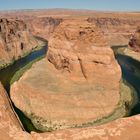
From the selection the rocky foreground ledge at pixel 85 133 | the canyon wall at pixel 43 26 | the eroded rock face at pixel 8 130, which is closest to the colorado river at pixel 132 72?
the rocky foreground ledge at pixel 85 133

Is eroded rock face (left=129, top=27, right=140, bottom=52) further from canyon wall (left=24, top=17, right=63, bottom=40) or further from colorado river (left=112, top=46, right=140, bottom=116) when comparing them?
canyon wall (left=24, top=17, right=63, bottom=40)

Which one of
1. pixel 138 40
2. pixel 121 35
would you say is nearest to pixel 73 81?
pixel 138 40

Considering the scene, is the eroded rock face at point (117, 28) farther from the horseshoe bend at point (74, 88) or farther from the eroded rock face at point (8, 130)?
the eroded rock face at point (8, 130)

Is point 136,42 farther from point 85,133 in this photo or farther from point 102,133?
point 85,133

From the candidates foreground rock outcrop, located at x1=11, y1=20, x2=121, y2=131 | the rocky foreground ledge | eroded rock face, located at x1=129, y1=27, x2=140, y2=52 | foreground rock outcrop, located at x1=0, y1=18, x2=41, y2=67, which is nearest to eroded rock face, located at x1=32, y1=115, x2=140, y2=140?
the rocky foreground ledge

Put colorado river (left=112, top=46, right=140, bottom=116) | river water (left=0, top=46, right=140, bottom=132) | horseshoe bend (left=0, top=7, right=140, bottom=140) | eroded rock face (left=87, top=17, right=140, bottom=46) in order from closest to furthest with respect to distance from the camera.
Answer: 1. horseshoe bend (left=0, top=7, right=140, bottom=140)
2. river water (left=0, top=46, right=140, bottom=132)
3. colorado river (left=112, top=46, right=140, bottom=116)
4. eroded rock face (left=87, top=17, right=140, bottom=46)

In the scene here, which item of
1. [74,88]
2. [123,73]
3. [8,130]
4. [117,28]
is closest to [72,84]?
[74,88]

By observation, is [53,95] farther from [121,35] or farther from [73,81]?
[121,35]
